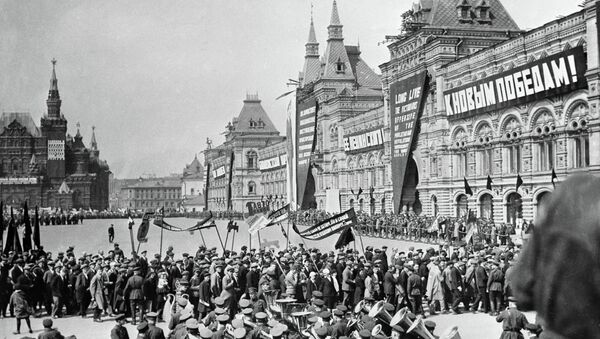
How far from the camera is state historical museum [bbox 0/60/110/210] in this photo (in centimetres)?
9869

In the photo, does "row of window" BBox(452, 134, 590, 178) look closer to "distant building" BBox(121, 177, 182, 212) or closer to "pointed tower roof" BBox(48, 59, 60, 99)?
"pointed tower roof" BBox(48, 59, 60, 99)

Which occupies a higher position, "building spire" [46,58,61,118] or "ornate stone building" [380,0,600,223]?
"building spire" [46,58,61,118]

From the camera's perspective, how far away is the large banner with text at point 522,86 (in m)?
26.0

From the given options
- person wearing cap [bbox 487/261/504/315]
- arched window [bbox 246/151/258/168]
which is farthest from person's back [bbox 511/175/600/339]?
arched window [bbox 246/151/258/168]

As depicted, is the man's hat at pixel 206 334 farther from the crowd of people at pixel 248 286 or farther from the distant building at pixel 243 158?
the distant building at pixel 243 158

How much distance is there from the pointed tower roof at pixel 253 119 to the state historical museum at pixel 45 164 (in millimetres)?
26440

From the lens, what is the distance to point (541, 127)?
28.8m

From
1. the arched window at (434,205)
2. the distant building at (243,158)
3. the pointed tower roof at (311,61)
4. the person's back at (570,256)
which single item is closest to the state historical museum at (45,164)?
the distant building at (243,158)

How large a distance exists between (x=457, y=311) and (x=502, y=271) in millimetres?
1395

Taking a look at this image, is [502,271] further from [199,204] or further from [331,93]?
[199,204]

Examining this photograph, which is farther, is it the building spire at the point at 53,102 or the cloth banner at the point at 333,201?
the building spire at the point at 53,102

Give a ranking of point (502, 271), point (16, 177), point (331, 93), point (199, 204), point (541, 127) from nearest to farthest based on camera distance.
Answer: point (502, 271)
point (541, 127)
point (331, 93)
point (16, 177)
point (199, 204)

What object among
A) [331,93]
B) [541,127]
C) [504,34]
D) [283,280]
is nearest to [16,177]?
[331,93]

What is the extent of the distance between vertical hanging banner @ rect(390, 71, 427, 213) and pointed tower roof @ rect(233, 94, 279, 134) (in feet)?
187
